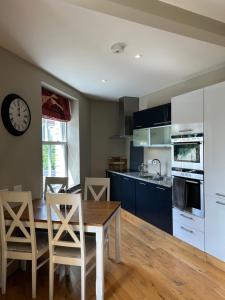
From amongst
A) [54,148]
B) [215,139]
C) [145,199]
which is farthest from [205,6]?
[54,148]

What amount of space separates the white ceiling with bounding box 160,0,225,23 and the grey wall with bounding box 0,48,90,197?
→ 1884 millimetres

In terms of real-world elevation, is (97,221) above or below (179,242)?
above

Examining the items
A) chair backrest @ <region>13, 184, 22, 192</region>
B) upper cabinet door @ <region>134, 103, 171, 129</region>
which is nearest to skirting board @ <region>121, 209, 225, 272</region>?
upper cabinet door @ <region>134, 103, 171, 129</region>

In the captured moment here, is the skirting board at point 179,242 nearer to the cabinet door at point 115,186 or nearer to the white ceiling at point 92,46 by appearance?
the cabinet door at point 115,186

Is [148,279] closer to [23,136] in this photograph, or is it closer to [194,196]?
[194,196]

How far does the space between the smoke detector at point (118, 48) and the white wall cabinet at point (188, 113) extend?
1.07 meters

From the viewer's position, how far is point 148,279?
254 cm

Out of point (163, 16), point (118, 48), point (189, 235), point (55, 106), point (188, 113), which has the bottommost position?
point (189, 235)

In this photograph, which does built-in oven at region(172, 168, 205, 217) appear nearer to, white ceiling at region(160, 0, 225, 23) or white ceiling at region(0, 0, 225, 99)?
white ceiling at region(0, 0, 225, 99)

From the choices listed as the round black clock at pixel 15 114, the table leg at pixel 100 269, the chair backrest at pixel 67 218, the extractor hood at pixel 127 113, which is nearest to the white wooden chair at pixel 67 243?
the chair backrest at pixel 67 218

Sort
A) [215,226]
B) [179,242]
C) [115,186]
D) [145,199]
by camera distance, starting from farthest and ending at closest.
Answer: [115,186]
[145,199]
[179,242]
[215,226]

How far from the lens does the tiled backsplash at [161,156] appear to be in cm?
439

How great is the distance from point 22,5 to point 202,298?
2.99m

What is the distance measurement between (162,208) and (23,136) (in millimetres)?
2239
